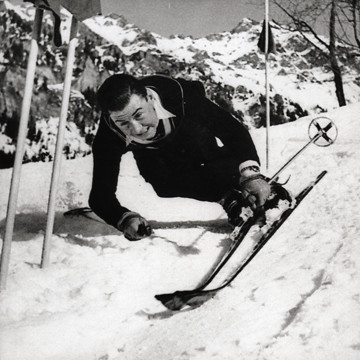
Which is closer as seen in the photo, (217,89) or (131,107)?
(131,107)

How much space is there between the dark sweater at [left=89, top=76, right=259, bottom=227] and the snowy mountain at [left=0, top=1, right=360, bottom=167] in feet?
0.52

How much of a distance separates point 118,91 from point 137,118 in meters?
→ 0.17

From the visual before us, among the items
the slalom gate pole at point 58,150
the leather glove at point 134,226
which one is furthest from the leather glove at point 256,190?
the slalom gate pole at point 58,150

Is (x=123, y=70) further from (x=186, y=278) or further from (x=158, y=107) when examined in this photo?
(x=186, y=278)

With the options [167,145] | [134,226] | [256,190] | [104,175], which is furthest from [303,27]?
[134,226]

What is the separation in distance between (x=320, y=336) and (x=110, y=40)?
2.05 meters

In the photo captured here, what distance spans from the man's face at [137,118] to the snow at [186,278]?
0.73 ft

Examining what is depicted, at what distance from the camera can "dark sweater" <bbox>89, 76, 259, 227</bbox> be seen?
207 centimetres

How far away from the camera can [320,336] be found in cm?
118

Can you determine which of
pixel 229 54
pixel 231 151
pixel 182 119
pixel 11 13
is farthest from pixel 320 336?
pixel 11 13

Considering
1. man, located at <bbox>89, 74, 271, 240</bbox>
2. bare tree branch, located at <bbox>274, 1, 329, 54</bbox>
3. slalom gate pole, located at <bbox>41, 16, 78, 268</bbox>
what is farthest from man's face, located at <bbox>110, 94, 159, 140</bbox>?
bare tree branch, located at <bbox>274, 1, 329, 54</bbox>

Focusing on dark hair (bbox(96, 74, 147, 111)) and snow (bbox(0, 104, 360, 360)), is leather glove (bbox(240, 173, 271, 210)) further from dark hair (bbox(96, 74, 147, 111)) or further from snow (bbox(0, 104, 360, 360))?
dark hair (bbox(96, 74, 147, 111))

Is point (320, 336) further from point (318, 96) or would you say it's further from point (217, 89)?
point (318, 96)

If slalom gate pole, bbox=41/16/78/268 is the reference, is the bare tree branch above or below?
above
